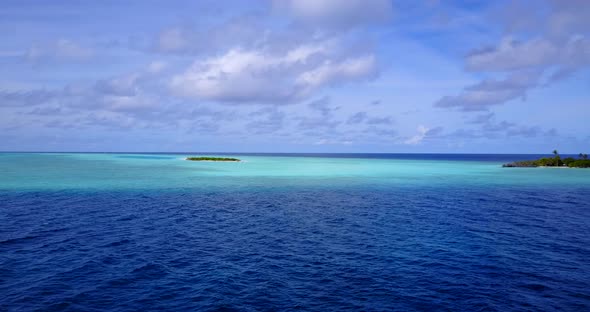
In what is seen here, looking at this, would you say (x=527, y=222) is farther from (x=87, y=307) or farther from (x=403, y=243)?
(x=87, y=307)

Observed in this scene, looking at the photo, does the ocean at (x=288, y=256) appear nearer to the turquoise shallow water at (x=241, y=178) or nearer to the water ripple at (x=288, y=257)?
the water ripple at (x=288, y=257)

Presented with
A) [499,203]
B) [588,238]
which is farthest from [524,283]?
[499,203]

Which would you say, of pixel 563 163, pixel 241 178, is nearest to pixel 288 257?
pixel 241 178

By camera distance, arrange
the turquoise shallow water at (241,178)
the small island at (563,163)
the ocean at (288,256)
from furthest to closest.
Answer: the small island at (563,163)
the turquoise shallow water at (241,178)
the ocean at (288,256)

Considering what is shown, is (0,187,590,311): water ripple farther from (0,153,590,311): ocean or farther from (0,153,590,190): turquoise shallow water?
(0,153,590,190): turquoise shallow water

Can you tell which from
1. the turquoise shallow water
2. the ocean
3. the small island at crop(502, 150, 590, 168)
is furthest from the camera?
the small island at crop(502, 150, 590, 168)

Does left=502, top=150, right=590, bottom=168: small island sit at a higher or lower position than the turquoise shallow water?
higher

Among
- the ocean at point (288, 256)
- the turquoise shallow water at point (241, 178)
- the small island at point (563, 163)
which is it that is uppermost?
the small island at point (563, 163)

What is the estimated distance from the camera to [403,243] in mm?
25344

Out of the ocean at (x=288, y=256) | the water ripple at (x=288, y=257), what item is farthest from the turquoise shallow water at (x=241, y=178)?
the water ripple at (x=288, y=257)

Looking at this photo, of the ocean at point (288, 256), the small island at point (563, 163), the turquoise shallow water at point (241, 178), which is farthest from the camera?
the small island at point (563, 163)

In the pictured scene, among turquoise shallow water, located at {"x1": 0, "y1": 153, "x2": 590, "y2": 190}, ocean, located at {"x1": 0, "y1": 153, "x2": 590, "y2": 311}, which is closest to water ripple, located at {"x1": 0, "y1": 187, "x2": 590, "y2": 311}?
ocean, located at {"x1": 0, "y1": 153, "x2": 590, "y2": 311}

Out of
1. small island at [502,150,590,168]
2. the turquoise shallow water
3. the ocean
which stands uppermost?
small island at [502,150,590,168]

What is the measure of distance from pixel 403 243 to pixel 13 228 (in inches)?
1166
